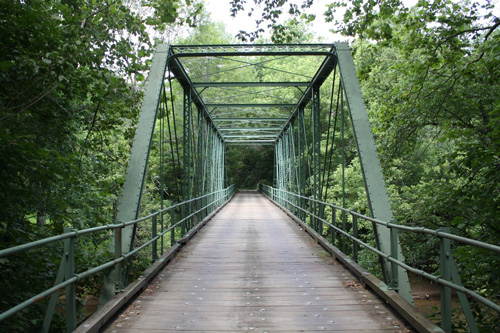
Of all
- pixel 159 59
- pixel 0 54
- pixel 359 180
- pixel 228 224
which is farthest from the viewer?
pixel 359 180

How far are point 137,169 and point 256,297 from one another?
2369mm

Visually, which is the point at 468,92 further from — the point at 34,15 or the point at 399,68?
the point at 34,15

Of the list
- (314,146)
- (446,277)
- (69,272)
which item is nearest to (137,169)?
(69,272)

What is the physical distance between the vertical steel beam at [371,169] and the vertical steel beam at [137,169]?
305 cm

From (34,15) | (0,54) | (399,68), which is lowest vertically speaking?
(0,54)

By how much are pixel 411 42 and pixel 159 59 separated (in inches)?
216

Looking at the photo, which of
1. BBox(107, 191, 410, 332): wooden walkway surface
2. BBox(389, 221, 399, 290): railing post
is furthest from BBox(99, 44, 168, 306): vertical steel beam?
BBox(389, 221, 399, 290): railing post

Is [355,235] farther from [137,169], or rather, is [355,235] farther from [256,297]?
[137,169]

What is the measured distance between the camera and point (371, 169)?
233 inches

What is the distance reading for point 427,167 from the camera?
61.4 feet

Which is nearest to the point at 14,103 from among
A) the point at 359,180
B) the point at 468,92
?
the point at 468,92

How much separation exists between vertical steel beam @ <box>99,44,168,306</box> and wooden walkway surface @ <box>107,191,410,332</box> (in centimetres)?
39

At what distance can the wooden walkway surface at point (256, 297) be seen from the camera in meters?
3.89

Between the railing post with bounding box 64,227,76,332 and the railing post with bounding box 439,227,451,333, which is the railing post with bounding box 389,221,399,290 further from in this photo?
the railing post with bounding box 64,227,76,332
